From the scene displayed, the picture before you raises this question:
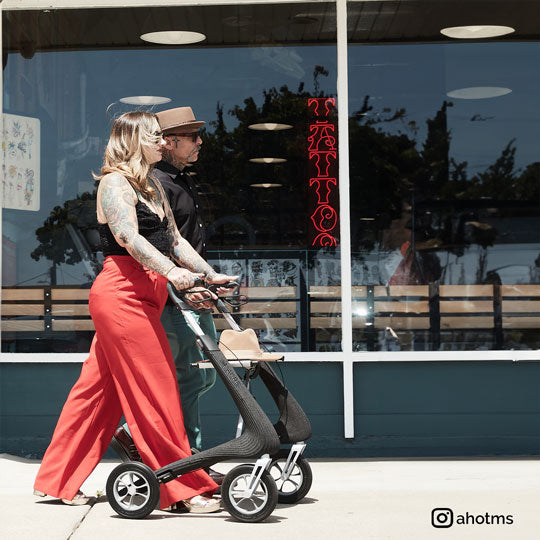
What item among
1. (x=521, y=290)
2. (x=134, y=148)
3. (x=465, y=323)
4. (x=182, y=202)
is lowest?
(x=465, y=323)

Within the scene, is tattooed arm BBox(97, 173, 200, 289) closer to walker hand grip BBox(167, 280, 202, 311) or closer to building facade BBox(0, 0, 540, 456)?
walker hand grip BBox(167, 280, 202, 311)

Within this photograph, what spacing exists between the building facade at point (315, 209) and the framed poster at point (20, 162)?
2 centimetres

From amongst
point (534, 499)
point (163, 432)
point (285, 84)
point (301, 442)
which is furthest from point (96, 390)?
point (285, 84)

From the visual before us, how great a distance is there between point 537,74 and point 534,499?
12.7 feet

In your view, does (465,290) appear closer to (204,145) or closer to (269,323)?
(269,323)

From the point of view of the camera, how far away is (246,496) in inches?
177

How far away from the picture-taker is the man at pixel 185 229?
5.38m

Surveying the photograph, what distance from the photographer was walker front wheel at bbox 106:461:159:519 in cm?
458

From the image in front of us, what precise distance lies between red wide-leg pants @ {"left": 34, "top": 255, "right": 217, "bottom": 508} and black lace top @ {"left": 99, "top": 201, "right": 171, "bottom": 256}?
0.05m

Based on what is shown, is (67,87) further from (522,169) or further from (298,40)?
(522,169)

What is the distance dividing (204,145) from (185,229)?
222cm

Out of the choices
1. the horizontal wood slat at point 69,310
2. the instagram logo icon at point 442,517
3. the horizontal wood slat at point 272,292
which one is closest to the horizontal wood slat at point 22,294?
the horizontal wood slat at point 69,310

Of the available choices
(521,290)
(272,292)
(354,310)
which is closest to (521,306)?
(521,290)

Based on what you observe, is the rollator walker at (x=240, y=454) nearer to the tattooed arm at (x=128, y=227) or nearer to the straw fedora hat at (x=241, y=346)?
the straw fedora hat at (x=241, y=346)
